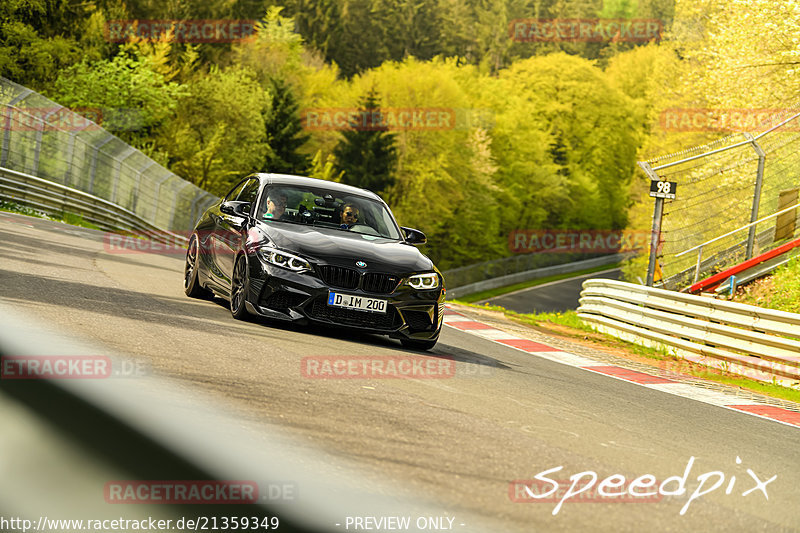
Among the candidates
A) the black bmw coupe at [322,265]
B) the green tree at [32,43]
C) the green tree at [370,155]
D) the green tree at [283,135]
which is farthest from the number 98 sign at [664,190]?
the green tree at [370,155]

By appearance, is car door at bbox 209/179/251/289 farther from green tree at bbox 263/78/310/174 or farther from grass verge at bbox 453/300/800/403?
green tree at bbox 263/78/310/174

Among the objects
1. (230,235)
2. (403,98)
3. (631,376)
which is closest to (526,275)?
(403,98)

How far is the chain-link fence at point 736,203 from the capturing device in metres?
17.5

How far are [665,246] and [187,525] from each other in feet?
55.1

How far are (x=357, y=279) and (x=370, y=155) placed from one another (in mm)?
55457

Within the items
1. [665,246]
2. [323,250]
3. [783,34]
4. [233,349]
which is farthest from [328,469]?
[783,34]

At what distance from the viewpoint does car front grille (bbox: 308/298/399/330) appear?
29.2ft

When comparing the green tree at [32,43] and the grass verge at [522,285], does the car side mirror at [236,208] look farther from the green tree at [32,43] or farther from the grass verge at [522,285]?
the grass verge at [522,285]

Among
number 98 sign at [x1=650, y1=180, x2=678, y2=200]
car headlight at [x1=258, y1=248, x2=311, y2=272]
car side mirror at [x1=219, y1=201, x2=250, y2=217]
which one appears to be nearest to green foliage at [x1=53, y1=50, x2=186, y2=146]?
number 98 sign at [x1=650, y1=180, x2=678, y2=200]

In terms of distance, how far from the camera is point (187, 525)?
2363 millimetres

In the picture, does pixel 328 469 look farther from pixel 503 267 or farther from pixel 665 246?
pixel 503 267

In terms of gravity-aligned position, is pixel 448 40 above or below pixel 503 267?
above

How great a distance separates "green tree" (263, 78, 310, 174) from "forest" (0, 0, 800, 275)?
0.31ft

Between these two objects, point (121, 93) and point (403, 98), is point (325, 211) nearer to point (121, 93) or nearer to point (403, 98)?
point (121, 93)
